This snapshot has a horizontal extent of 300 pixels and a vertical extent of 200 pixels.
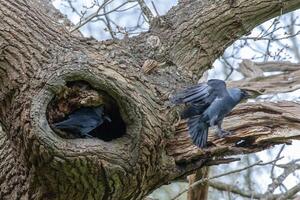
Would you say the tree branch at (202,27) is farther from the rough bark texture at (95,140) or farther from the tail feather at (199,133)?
the tail feather at (199,133)

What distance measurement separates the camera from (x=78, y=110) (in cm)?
211

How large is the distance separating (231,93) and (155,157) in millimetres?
353

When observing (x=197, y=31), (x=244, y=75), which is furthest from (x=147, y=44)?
(x=244, y=75)

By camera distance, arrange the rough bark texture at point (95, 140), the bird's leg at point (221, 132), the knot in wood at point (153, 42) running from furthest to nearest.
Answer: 1. the knot in wood at point (153, 42)
2. the bird's leg at point (221, 132)
3. the rough bark texture at point (95, 140)

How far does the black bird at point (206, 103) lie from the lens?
215 centimetres

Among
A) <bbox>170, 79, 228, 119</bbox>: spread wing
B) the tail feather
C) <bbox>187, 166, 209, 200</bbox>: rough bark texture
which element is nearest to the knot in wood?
<bbox>170, 79, 228, 119</bbox>: spread wing

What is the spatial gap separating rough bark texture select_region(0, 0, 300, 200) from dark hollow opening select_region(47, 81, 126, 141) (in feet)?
0.12

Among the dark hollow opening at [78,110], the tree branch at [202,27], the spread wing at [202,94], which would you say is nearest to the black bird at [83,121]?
the dark hollow opening at [78,110]

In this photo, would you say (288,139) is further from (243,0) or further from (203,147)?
(243,0)

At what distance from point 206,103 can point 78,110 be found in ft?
1.49

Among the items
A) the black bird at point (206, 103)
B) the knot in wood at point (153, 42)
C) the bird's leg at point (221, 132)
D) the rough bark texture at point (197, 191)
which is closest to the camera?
the black bird at point (206, 103)

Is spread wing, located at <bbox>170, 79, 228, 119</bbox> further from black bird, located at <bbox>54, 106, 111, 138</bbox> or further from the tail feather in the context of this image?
black bird, located at <bbox>54, 106, 111, 138</bbox>

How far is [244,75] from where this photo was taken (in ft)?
11.2

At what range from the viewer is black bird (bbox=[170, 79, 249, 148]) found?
2154 mm
